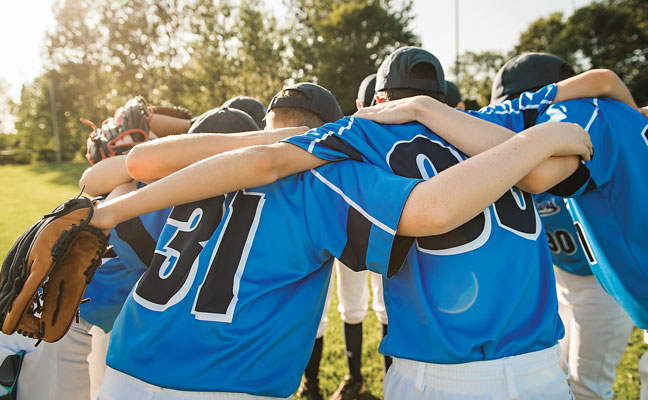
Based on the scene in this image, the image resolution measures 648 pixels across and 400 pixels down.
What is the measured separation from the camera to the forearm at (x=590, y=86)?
224 cm

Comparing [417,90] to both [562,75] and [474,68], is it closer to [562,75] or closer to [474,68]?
[562,75]

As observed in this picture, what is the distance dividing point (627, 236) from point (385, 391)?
1.48 metres

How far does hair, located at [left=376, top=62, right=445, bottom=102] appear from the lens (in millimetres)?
2346

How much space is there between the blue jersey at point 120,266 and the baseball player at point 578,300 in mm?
2453

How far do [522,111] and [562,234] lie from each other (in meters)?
1.28

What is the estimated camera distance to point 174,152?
6.00ft

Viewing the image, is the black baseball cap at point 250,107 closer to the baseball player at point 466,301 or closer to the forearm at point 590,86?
the baseball player at point 466,301

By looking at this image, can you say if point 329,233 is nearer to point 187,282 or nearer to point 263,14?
point 187,282

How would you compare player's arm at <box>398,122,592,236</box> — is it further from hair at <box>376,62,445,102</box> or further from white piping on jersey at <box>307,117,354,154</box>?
hair at <box>376,62,445,102</box>

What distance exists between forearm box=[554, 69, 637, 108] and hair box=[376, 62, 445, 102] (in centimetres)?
64

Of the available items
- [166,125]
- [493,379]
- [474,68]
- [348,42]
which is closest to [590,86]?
[493,379]

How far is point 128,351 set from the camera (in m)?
1.59

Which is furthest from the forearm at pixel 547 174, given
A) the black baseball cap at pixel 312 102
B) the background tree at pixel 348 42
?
the background tree at pixel 348 42

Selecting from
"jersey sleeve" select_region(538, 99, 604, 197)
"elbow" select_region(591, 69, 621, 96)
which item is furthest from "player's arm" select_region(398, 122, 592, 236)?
"elbow" select_region(591, 69, 621, 96)
